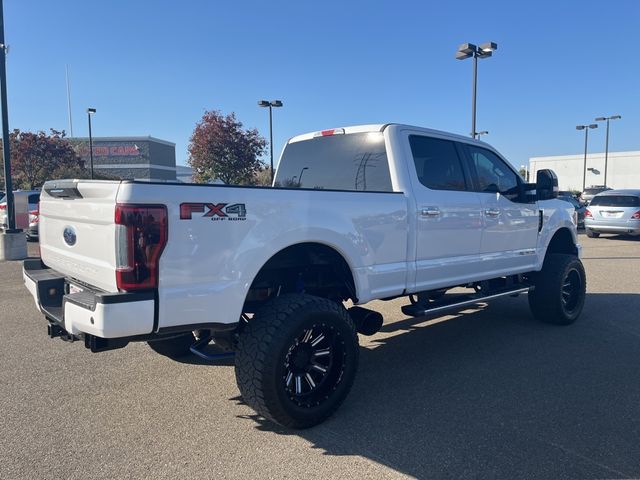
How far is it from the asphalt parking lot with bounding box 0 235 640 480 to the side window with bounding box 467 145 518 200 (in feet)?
5.41

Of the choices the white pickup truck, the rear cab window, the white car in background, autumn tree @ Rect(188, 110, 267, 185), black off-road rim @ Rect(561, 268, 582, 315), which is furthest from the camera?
autumn tree @ Rect(188, 110, 267, 185)

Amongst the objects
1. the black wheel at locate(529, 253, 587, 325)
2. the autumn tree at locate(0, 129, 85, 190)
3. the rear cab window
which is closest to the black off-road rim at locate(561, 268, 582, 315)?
the black wheel at locate(529, 253, 587, 325)

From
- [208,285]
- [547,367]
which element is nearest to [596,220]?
[547,367]

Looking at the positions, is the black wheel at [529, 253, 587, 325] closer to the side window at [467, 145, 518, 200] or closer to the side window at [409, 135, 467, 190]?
the side window at [467, 145, 518, 200]

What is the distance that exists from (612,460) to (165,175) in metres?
58.1

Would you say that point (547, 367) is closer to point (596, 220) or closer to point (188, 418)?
point (188, 418)

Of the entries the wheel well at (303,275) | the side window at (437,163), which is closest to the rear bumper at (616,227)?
the side window at (437,163)

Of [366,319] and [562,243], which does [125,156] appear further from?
[366,319]

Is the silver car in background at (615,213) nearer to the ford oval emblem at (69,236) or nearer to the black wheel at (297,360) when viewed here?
the black wheel at (297,360)

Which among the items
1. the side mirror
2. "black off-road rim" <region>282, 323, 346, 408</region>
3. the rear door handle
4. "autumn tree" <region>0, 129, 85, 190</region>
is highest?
"autumn tree" <region>0, 129, 85, 190</region>

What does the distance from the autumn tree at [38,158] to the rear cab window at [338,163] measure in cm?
3625

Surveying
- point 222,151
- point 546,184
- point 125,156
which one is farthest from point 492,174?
point 125,156

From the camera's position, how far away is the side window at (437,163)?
4.64m

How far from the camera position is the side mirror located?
18.1ft
